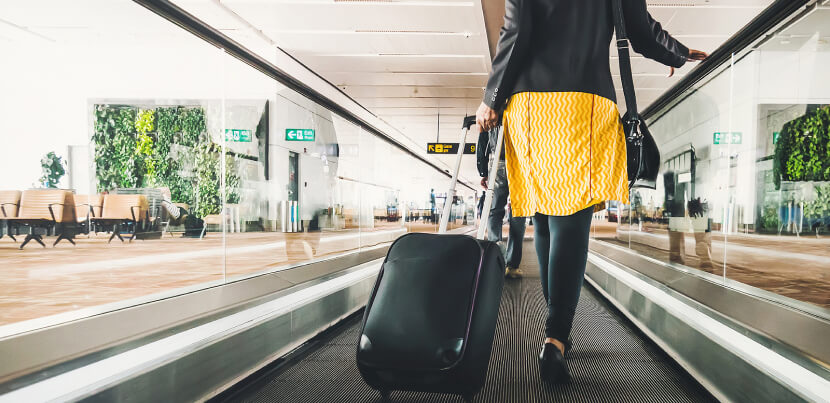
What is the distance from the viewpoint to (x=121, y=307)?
1.83m

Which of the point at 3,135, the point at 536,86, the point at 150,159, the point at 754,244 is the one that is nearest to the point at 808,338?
the point at 536,86

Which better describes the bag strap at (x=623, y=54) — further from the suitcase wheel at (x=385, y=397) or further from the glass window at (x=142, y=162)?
the glass window at (x=142, y=162)

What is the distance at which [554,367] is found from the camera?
1666 millimetres

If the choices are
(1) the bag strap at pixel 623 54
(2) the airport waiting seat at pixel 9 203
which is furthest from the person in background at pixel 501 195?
(2) the airport waiting seat at pixel 9 203

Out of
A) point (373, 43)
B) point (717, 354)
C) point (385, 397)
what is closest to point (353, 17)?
point (373, 43)

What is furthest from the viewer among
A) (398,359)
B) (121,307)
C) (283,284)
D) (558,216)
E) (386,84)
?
(386,84)

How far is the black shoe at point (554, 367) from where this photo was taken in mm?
1667

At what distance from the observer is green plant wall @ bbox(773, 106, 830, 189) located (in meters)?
3.56

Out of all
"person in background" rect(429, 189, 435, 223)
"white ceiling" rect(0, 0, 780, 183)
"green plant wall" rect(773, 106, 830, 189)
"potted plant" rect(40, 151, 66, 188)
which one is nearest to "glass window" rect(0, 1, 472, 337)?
"potted plant" rect(40, 151, 66, 188)

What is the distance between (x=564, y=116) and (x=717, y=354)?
3.15 feet

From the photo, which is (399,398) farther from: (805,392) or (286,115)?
(286,115)

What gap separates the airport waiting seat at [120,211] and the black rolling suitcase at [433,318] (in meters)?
2.52

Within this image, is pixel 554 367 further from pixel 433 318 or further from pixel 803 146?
pixel 803 146

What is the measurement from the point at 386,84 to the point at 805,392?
12.6m
